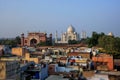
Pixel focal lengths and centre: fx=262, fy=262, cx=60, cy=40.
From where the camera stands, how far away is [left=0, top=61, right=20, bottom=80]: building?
11719 mm

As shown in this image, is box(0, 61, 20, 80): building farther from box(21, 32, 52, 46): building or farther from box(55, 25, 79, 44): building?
box(55, 25, 79, 44): building

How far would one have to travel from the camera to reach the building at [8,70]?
11719mm

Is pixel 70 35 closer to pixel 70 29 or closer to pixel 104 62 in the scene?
pixel 70 29

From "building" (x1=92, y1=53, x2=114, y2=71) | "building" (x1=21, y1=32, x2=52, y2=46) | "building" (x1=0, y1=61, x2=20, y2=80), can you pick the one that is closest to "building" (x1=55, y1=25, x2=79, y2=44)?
"building" (x1=21, y1=32, x2=52, y2=46)

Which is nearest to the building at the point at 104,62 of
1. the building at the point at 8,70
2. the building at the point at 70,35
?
the building at the point at 8,70

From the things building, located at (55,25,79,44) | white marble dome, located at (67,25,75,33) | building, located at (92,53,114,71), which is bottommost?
building, located at (92,53,114,71)

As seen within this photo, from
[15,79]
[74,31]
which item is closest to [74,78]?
[15,79]

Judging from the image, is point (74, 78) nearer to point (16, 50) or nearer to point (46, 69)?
point (46, 69)

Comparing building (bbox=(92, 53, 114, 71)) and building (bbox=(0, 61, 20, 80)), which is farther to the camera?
building (bbox=(92, 53, 114, 71))

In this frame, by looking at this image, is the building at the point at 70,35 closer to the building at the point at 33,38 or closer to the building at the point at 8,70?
the building at the point at 33,38

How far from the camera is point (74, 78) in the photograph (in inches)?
612

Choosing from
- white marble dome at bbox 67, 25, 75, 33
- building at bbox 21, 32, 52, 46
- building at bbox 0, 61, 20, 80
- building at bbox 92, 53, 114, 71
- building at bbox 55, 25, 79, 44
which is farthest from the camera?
building at bbox 55, 25, 79, 44

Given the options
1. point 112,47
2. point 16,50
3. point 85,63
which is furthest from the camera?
point 112,47

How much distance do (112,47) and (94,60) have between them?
11146 mm
